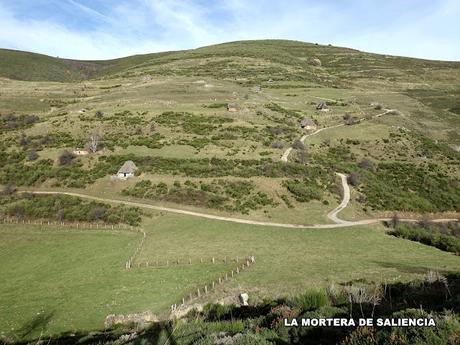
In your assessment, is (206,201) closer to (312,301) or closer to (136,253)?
(136,253)

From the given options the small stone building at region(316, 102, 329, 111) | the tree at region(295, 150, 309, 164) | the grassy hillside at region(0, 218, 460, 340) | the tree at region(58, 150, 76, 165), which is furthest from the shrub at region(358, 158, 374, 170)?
the tree at region(58, 150, 76, 165)

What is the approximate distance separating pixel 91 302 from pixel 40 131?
6558 cm

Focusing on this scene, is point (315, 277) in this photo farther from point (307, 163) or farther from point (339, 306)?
point (307, 163)

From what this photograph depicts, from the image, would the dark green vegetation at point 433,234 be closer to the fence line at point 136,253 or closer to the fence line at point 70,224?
the fence line at point 136,253

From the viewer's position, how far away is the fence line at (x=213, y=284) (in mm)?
22986

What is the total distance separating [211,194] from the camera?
4803 cm

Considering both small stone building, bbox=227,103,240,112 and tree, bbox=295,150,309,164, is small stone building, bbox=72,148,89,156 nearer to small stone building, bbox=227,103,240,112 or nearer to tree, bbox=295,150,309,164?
tree, bbox=295,150,309,164


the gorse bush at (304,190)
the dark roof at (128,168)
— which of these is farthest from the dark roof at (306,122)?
the dark roof at (128,168)

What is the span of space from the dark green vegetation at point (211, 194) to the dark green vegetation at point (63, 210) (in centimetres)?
503

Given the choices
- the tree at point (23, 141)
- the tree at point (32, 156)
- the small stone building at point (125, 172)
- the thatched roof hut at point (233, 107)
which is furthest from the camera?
the thatched roof hut at point (233, 107)

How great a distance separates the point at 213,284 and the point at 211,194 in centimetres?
2365

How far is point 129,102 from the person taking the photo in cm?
10294

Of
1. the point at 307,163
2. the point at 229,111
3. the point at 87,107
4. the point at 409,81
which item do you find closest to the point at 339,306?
the point at 307,163

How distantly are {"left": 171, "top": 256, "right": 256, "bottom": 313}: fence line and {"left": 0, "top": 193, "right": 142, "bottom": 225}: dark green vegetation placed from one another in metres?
17.3
